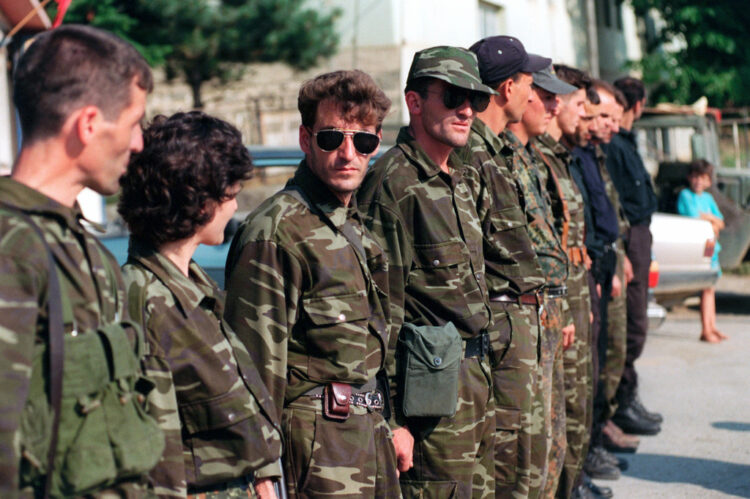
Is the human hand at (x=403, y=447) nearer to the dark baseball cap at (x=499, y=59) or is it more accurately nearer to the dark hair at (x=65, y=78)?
the dark baseball cap at (x=499, y=59)

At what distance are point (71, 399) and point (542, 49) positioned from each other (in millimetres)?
24647

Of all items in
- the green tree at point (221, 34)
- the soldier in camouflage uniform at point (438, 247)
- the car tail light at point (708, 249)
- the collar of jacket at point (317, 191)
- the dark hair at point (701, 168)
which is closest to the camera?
the collar of jacket at point (317, 191)

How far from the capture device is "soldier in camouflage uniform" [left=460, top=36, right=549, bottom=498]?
4.17 meters

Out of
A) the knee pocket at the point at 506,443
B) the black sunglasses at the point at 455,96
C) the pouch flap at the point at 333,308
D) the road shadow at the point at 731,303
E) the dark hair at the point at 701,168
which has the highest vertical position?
the black sunglasses at the point at 455,96

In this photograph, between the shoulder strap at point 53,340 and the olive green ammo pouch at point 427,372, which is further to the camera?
the olive green ammo pouch at point 427,372

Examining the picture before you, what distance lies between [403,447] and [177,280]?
1.37 metres

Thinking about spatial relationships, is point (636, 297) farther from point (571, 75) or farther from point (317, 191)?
point (317, 191)

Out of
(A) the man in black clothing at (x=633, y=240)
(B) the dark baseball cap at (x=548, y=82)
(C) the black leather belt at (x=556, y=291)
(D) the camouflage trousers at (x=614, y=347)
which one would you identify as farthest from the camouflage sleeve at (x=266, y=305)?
(A) the man in black clothing at (x=633, y=240)

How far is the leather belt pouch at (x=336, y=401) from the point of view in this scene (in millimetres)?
3023

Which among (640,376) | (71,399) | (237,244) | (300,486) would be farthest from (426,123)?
(640,376)

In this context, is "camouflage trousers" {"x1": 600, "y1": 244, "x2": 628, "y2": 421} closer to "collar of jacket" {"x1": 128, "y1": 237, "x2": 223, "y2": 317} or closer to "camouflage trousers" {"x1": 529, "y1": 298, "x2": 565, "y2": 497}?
"camouflage trousers" {"x1": 529, "y1": 298, "x2": 565, "y2": 497}

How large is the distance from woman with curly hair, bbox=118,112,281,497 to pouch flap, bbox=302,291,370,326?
39 cm

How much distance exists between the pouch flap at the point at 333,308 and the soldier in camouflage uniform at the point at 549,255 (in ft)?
6.05

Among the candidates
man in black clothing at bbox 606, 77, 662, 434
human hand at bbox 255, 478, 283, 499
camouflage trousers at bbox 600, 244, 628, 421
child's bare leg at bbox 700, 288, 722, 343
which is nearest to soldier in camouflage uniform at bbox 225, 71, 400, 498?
human hand at bbox 255, 478, 283, 499
